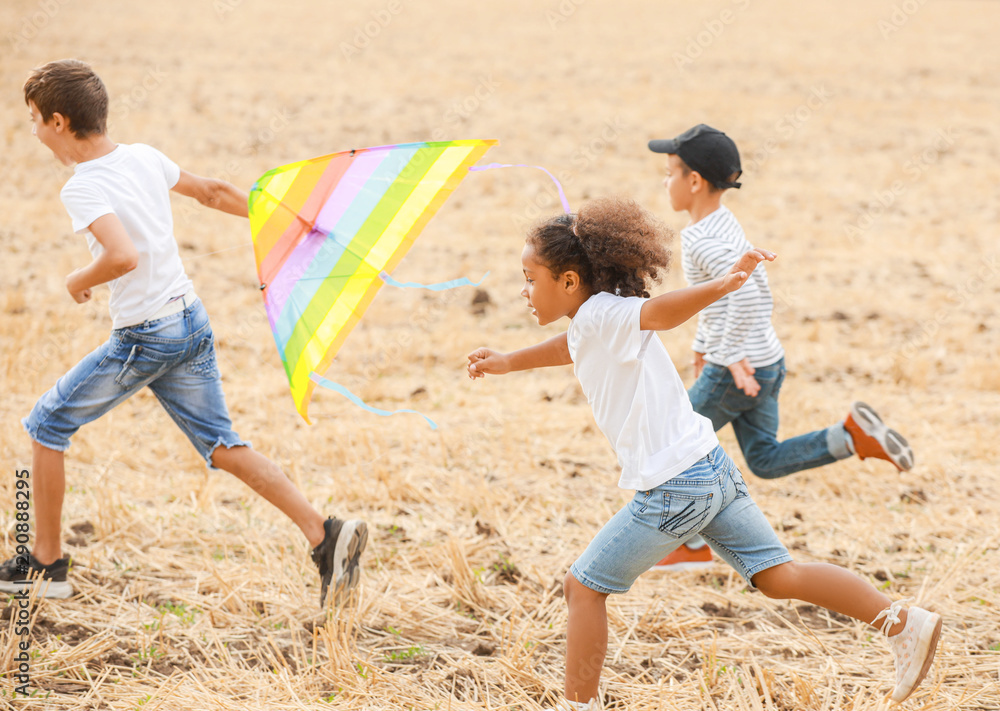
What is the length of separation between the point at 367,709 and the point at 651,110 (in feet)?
40.3

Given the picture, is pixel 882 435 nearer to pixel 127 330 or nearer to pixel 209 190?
pixel 209 190

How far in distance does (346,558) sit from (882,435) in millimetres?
2194

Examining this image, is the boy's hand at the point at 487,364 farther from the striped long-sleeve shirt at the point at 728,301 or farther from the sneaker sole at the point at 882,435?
the sneaker sole at the point at 882,435

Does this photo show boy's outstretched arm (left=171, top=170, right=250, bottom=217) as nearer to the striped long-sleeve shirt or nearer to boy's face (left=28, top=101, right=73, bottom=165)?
boy's face (left=28, top=101, right=73, bottom=165)

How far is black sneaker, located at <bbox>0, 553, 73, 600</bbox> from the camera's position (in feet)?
11.2

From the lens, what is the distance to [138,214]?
3.13 m

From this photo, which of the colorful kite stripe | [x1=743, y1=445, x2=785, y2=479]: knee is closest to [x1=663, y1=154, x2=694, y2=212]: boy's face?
the colorful kite stripe

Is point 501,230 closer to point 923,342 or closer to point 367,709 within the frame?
point 923,342

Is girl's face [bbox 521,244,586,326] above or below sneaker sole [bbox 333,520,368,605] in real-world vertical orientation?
above

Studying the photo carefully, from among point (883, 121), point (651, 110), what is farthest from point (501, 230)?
point (883, 121)

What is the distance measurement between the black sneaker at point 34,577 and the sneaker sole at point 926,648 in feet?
9.56

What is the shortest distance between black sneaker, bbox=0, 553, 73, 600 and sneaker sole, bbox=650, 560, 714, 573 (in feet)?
7.70

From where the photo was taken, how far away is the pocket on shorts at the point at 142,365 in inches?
128

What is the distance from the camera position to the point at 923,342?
22.5ft
